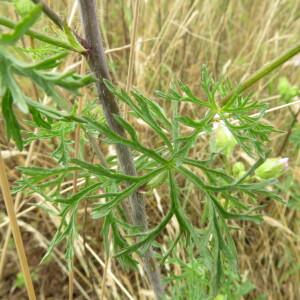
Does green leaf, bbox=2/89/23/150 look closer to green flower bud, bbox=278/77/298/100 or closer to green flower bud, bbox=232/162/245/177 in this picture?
green flower bud, bbox=232/162/245/177

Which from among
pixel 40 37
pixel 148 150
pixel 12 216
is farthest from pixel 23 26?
pixel 12 216

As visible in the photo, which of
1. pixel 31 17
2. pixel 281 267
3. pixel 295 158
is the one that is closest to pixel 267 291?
pixel 281 267

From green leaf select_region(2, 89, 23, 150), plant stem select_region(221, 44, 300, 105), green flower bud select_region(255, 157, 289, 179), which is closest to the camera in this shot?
green leaf select_region(2, 89, 23, 150)

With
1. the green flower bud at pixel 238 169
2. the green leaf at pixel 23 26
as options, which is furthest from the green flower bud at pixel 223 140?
the green leaf at pixel 23 26

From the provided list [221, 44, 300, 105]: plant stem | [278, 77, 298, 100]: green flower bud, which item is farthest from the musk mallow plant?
[278, 77, 298, 100]: green flower bud

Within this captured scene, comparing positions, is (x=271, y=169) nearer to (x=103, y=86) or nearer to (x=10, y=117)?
(x=103, y=86)

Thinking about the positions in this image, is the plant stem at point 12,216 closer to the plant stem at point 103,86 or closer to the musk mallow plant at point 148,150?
the musk mallow plant at point 148,150

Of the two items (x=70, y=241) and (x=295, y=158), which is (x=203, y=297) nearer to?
(x=70, y=241)
